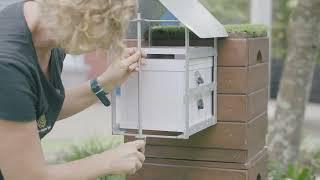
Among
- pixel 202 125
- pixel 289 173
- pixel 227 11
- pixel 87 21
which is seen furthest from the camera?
pixel 227 11

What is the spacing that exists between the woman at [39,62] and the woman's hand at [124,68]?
1.28 ft

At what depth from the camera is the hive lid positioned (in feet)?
8.61

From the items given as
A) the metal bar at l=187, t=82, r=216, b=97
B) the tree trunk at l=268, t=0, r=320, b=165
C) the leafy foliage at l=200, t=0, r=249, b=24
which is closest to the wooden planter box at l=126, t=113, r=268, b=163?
the metal bar at l=187, t=82, r=216, b=97

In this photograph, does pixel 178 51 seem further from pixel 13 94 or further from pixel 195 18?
pixel 13 94

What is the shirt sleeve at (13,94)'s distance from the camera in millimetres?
→ 2018

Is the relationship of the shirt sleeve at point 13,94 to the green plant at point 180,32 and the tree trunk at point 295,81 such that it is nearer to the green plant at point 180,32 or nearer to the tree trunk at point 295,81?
the green plant at point 180,32

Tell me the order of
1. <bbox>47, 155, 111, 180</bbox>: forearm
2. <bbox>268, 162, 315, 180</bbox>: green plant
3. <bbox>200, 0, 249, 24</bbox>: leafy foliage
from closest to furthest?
<bbox>47, 155, 111, 180</bbox>: forearm
<bbox>268, 162, 315, 180</bbox>: green plant
<bbox>200, 0, 249, 24</bbox>: leafy foliage

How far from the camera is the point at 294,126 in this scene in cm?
525

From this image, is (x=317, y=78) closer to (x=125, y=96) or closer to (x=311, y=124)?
(x=311, y=124)

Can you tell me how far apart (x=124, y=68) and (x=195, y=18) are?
0.36m

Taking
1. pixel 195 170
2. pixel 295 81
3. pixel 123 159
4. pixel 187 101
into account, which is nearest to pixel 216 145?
pixel 195 170

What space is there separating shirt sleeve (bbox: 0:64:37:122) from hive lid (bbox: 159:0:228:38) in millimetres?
774

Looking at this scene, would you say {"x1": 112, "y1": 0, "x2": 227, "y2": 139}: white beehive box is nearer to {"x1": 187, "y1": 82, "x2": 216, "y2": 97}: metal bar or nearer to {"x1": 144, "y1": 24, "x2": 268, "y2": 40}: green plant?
{"x1": 187, "y1": 82, "x2": 216, "y2": 97}: metal bar

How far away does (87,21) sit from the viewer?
197cm
